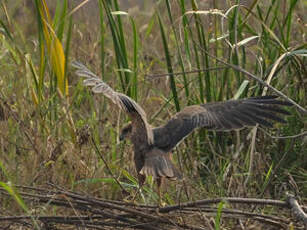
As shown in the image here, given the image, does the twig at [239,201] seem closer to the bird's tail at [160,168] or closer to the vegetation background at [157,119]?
the bird's tail at [160,168]

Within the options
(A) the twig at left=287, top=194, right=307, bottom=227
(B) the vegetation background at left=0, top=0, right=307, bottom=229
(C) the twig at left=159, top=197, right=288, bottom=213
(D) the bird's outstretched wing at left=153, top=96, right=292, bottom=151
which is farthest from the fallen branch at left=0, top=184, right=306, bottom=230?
(D) the bird's outstretched wing at left=153, top=96, right=292, bottom=151

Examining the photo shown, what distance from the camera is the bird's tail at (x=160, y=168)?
3.71 metres

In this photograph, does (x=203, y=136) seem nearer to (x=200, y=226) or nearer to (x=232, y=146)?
(x=232, y=146)

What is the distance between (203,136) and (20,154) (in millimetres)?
1301

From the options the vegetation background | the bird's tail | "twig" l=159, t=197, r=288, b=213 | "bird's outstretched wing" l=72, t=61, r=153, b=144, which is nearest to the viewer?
"twig" l=159, t=197, r=288, b=213

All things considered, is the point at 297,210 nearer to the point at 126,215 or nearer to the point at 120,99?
the point at 126,215

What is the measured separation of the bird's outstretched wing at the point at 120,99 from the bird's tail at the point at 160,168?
0.19 m

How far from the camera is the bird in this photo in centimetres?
375

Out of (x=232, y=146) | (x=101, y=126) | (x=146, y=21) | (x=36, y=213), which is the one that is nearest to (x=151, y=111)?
(x=101, y=126)

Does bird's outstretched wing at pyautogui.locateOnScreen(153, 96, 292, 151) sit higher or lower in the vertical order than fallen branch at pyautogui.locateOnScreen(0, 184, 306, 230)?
higher

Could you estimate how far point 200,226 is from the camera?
11.8 feet

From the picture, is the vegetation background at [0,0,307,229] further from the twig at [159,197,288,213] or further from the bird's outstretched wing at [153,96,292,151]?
the twig at [159,197,288,213]

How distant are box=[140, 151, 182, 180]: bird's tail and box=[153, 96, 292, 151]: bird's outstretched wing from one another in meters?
0.14

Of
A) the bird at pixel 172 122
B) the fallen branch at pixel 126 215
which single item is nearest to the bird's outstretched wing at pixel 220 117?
the bird at pixel 172 122
